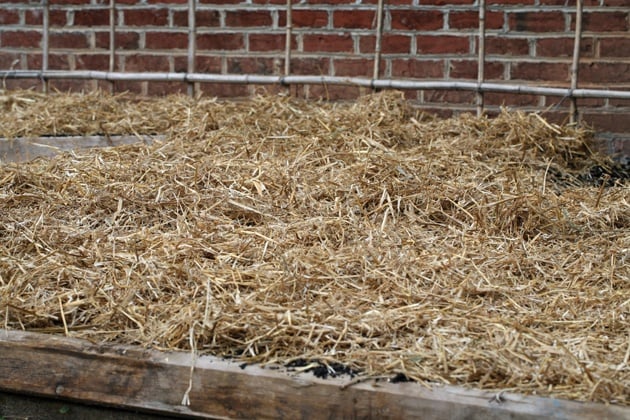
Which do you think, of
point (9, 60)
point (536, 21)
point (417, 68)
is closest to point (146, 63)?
point (9, 60)

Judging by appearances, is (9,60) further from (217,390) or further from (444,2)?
(217,390)

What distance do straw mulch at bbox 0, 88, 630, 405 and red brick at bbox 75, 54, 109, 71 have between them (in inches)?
36.6

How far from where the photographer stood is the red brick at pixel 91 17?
5.03m

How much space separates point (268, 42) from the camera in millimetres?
4789

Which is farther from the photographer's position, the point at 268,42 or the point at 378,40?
the point at 268,42

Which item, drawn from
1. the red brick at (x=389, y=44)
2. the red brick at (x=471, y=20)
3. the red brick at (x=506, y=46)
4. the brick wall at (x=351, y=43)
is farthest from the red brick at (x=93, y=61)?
the red brick at (x=506, y=46)

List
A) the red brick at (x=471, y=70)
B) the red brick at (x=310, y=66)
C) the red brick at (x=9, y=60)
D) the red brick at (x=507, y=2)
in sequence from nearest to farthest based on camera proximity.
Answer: the red brick at (x=507, y=2)
the red brick at (x=471, y=70)
the red brick at (x=310, y=66)
the red brick at (x=9, y=60)

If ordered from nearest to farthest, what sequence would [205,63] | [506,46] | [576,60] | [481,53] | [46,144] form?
[46,144]
[576,60]
[481,53]
[506,46]
[205,63]

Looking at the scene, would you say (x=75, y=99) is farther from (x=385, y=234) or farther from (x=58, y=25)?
(x=385, y=234)

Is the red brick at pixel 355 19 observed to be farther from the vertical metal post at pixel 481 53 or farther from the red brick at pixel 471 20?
the vertical metal post at pixel 481 53

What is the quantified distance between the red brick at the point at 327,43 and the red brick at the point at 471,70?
572mm

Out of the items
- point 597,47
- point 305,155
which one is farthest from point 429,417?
point 597,47

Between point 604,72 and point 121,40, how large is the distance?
8.85 ft

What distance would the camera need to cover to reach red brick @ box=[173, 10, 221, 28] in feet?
15.9
